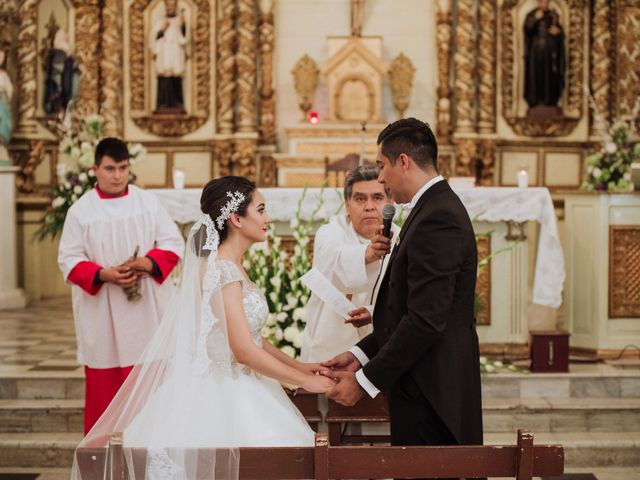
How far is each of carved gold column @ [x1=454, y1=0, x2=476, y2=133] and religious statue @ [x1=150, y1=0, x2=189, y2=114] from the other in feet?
11.3

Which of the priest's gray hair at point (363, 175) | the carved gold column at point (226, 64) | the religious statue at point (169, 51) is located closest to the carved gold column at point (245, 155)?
the carved gold column at point (226, 64)

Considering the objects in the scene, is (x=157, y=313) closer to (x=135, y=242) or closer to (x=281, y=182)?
(x=135, y=242)

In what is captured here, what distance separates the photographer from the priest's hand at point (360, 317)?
3867mm

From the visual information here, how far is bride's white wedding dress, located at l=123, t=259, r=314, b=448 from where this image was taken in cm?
316

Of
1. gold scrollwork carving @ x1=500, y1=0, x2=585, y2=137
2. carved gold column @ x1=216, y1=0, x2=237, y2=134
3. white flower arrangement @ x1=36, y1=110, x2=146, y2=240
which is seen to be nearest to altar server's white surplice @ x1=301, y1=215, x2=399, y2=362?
white flower arrangement @ x1=36, y1=110, x2=146, y2=240

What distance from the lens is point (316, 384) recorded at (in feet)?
10.9

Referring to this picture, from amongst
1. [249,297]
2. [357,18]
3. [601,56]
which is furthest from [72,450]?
[601,56]

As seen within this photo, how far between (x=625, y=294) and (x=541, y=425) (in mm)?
1497

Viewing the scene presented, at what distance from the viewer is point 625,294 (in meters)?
6.78

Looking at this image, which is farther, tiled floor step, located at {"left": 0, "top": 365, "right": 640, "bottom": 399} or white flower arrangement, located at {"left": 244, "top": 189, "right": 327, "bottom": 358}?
tiled floor step, located at {"left": 0, "top": 365, "right": 640, "bottom": 399}

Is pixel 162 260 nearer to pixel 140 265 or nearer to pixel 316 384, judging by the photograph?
pixel 140 265

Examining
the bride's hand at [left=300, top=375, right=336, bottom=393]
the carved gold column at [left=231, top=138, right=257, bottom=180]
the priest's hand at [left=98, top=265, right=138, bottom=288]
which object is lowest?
the bride's hand at [left=300, top=375, right=336, bottom=393]

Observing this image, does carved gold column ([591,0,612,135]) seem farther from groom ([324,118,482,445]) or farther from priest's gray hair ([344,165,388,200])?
groom ([324,118,482,445])

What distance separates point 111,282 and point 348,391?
203 cm
